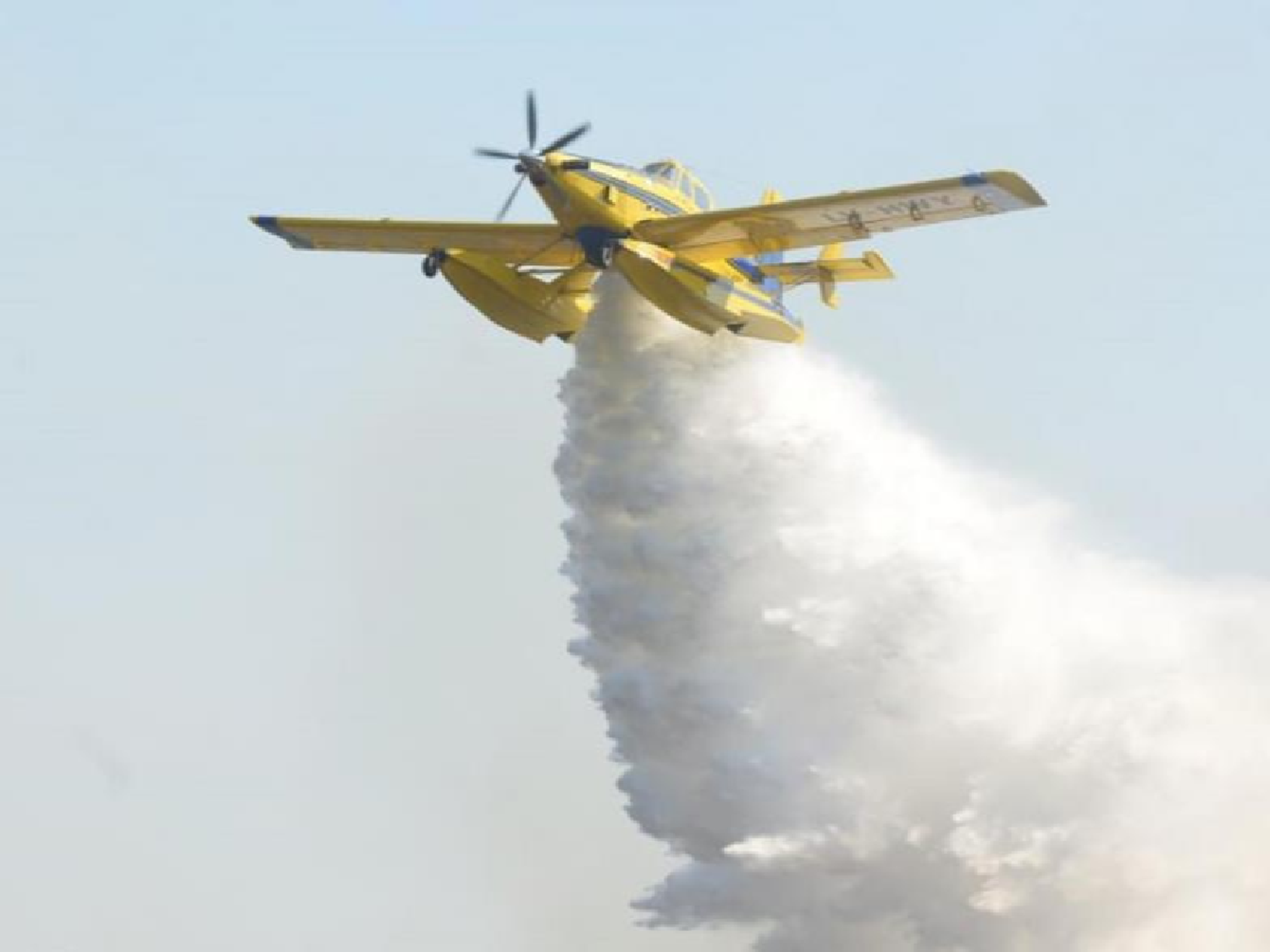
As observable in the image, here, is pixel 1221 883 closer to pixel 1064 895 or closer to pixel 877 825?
pixel 1064 895

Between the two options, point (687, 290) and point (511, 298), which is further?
point (511, 298)

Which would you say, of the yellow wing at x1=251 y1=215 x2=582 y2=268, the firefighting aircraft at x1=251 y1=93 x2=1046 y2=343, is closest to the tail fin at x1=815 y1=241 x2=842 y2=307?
the firefighting aircraft at x1=251 y1=93 x2=1046 y2=343

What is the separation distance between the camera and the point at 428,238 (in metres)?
45.1

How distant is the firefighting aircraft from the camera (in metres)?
41.5

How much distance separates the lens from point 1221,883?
4144 cm

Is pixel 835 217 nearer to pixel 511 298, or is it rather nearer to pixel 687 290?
pixel 687 290

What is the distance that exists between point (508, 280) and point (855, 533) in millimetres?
6543

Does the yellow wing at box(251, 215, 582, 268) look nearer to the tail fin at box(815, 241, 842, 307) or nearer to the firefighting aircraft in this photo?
the firefighting aircraft

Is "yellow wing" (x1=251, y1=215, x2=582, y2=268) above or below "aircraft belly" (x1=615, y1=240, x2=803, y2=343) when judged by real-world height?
above

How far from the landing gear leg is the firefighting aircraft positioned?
18 millimetres

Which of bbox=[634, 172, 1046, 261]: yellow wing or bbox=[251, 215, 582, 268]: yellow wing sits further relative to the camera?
bbox=[251, 215, 582, 268]: yellow wing

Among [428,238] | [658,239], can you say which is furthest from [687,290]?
[428,238]

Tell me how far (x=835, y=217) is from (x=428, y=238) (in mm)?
6740

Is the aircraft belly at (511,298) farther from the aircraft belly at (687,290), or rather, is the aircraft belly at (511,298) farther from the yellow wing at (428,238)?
the aircraft belly at (687,290)
